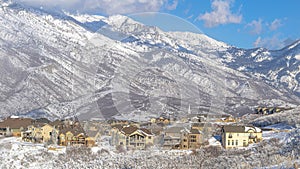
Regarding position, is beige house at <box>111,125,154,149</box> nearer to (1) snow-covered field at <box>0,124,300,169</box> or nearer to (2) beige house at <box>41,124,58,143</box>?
(1) snow-covered field at <box>0,124,300,169</box>

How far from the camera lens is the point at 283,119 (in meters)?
59.3

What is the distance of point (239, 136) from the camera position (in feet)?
155

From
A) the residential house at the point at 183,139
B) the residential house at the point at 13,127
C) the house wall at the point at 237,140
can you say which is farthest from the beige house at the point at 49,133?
the house wall at the point at 237,140

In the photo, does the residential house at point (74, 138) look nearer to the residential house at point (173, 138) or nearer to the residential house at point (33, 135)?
the residential house at point (33, 135)

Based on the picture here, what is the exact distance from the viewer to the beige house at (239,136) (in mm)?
46625

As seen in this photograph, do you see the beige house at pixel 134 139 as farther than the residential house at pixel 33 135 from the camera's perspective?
No

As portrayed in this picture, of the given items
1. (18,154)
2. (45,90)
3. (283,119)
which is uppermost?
(45,90)

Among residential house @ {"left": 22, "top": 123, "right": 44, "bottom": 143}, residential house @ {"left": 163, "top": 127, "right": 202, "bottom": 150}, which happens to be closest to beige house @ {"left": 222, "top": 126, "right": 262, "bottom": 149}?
residential house @ {"left": 163, "top": 127, "right": 202, "bottom": 150}

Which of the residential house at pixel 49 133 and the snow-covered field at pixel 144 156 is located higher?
the residential house at pixel 49 133

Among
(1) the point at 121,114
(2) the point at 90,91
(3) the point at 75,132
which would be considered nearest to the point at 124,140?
(3) the point at 75,132

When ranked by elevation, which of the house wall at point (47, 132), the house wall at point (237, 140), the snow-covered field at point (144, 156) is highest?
the house wall at point (47, 132)

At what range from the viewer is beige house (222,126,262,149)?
153 ft

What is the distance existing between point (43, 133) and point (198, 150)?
19.8 m

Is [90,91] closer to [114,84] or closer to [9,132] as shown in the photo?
[114,84]
